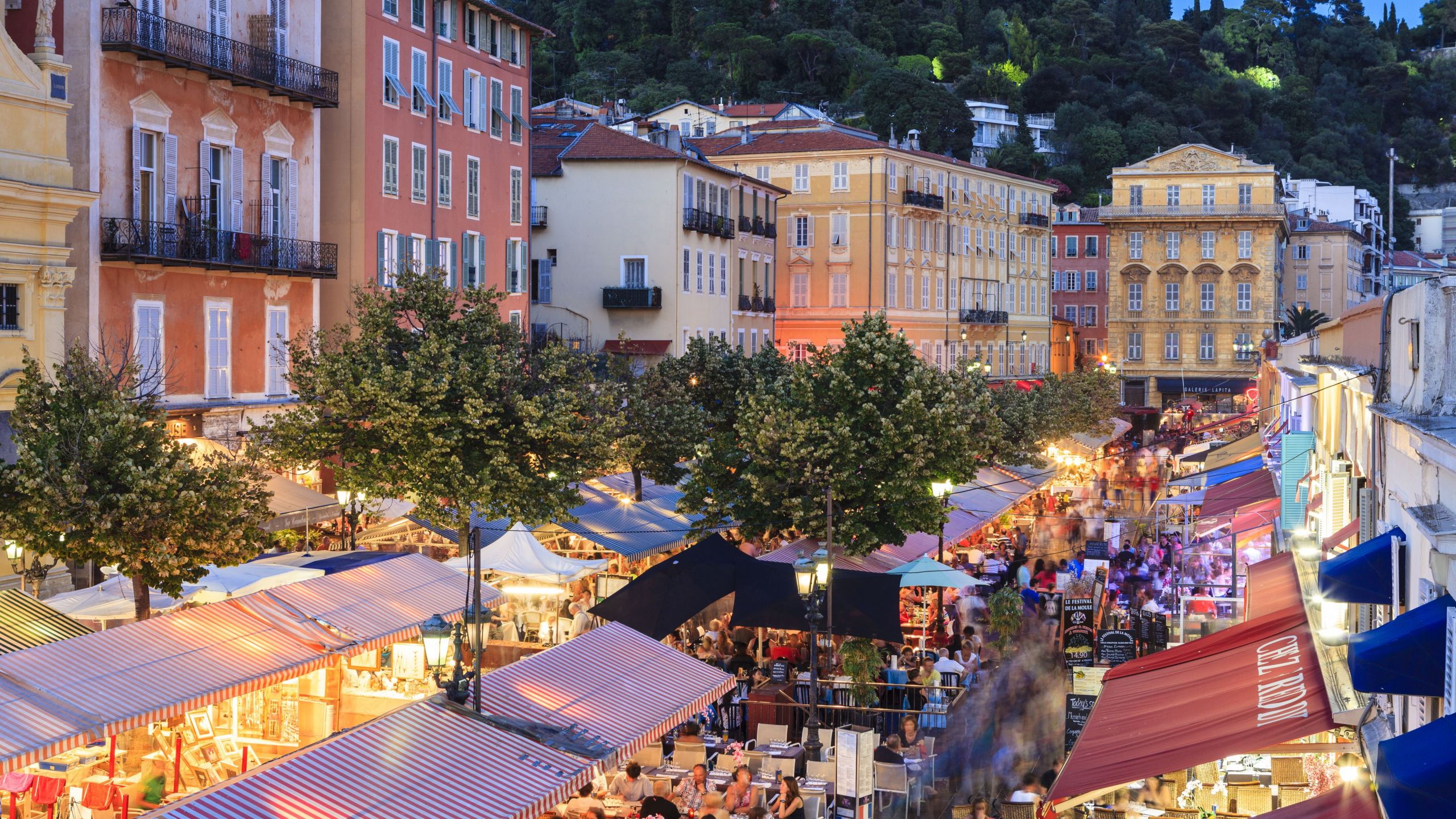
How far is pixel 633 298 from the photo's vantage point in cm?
5538

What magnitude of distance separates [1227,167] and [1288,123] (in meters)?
57.4

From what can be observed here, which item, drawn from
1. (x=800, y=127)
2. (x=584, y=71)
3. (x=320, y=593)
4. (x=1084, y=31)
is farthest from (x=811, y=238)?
(x=1084, y=31)

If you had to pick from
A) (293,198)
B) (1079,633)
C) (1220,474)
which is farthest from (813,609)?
(1220,474)

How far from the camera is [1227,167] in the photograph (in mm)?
95875

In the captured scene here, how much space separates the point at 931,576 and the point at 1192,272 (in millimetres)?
77619

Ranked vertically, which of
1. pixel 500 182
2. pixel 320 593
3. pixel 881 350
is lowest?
pixel 320 593

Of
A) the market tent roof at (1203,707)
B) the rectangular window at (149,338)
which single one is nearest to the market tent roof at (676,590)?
the market tent roof at (1203,707)

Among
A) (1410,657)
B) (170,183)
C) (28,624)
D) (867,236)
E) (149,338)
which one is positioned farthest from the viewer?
(867,236)

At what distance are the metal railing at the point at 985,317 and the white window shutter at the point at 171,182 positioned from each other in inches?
2222

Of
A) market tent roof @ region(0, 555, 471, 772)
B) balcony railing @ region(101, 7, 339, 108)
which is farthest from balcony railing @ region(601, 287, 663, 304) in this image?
market tent roof @ region(0, 555, 471, 772)

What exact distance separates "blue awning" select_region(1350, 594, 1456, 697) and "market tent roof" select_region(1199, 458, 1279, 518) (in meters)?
18.4

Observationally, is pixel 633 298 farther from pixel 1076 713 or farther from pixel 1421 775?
pixel 1421 775

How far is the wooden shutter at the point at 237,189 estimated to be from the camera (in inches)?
1292

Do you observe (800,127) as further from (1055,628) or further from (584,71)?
(1055,628)
